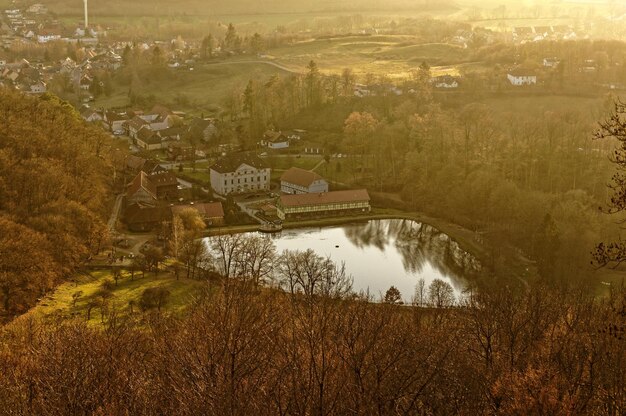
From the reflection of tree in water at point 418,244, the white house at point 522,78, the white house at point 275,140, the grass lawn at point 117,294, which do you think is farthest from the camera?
the white house at point 522,78

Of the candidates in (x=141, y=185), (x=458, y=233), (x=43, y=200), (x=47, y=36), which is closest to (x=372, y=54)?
(x=47, y=36)

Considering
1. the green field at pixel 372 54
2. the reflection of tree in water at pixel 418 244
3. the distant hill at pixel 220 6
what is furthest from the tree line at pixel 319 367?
the distant hill at pixel 220 6

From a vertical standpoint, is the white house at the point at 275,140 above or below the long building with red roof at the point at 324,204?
above

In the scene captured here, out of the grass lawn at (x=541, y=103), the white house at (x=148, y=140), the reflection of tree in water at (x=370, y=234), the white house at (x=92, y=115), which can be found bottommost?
the reflection of tree in water at (x=370, y=234)

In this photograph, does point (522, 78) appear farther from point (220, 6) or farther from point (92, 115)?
point (220, 6)

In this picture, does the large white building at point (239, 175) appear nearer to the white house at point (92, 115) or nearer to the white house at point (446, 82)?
the white house at point (92, 115)

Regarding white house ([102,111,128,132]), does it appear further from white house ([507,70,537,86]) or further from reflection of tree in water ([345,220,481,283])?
white house ([507,70,537,86])

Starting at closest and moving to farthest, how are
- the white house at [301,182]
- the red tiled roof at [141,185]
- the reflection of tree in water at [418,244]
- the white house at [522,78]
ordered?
1. the reflection of tree in water at [418,244]
2. the red tiled roof at [141,185]
3. the white house at [301,182]
4. the white house at [522,78]
